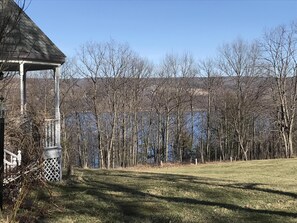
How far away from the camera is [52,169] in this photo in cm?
1138

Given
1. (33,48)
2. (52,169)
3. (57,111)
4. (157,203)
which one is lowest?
(157,203)

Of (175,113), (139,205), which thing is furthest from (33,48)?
(175,113)

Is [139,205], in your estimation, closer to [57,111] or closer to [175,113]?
[57,111]

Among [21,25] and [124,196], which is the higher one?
[21,25]

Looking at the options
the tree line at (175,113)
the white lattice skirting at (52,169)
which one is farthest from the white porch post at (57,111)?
the tree line at (175,113)

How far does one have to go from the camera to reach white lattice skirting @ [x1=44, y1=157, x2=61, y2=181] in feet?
36.8

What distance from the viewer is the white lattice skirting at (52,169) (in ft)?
36.8

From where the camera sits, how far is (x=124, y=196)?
9.52 meters

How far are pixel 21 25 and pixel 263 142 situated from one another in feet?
143

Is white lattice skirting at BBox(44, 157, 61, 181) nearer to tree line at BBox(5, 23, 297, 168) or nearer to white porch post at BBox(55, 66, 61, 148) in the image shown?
white porch post at BBox(55, 66, 61, 148)

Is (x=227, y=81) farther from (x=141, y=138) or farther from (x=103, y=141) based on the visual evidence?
(x=103, y=141)

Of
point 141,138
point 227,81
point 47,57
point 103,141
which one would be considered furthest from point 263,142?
point 47,57

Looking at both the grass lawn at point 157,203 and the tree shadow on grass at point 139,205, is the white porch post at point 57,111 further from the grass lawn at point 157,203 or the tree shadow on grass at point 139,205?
the tree shadow on grass at point 139,205

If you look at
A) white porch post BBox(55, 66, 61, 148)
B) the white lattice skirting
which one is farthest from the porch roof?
the white lattice skirting
